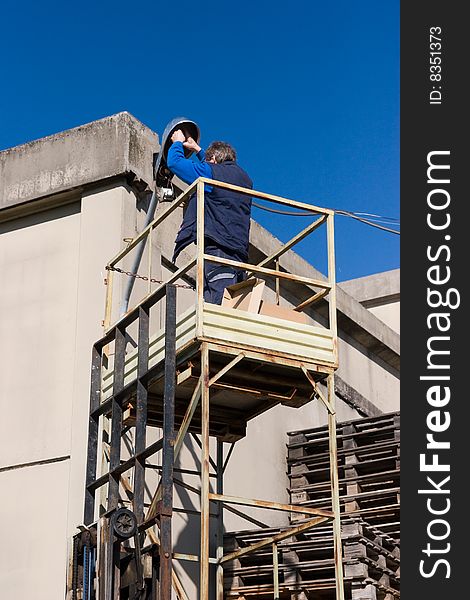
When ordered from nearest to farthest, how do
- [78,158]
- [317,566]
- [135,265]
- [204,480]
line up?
[204,480]
[317,566]
[135,265]
[78,158]

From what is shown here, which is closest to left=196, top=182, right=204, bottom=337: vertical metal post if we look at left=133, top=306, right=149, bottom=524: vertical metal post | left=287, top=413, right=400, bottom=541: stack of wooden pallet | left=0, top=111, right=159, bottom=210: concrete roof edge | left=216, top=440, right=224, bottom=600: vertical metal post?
left=133, top=306, right=149, bottom=524: vertical metal post

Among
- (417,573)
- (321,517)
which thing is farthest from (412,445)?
(321,517)

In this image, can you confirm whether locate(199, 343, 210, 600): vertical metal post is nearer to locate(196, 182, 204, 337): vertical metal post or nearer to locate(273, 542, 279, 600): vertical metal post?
locate(196, 182, 204, 337): vertical metal post

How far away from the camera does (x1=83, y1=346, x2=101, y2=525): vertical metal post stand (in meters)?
12.0

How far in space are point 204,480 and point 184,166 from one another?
3.43 m

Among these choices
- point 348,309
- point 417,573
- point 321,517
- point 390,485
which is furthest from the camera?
point 348,309

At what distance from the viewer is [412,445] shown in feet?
28.6

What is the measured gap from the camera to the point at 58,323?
1421cm

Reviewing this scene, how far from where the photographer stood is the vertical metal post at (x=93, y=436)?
1200cm

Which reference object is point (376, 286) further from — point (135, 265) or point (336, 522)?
point (336, 522)

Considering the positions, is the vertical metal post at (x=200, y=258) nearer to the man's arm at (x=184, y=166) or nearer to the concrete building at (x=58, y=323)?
the man's arm at (x=184, y=166)

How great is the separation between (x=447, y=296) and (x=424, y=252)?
43 cm

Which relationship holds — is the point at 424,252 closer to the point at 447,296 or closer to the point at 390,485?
the point at 447,296

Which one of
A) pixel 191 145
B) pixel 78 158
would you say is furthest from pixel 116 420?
pixel 78 158
